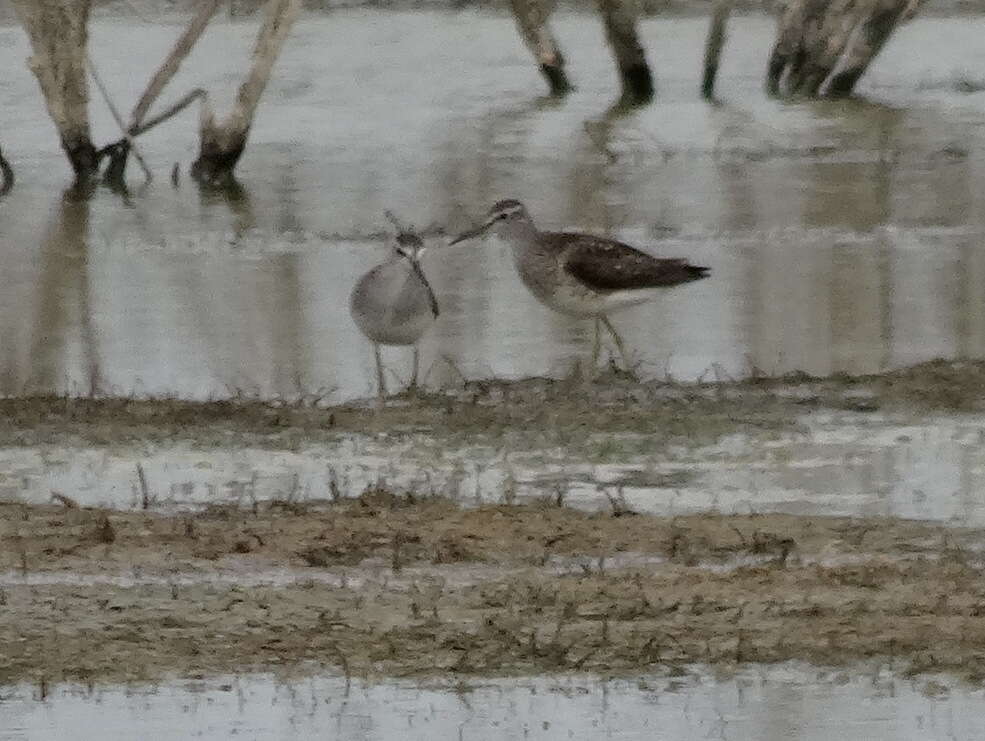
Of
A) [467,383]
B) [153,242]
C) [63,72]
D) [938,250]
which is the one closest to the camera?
[467,383]

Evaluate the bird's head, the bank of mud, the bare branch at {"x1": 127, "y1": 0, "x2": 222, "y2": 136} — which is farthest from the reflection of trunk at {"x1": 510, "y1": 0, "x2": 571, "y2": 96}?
the bank of mud

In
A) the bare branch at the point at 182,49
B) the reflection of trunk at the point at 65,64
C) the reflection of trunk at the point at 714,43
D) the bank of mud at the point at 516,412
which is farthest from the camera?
the reflection of trunk at the point at 714,43

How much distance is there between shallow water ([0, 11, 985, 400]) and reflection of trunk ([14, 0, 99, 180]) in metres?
0.52

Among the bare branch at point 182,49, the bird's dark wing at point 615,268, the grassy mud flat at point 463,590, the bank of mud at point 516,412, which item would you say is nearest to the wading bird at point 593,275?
the bird's dark wing at point 615,268

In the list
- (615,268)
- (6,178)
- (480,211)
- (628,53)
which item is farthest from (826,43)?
(615,268)

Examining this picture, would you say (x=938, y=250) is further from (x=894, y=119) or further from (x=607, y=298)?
(x=894, y=119)

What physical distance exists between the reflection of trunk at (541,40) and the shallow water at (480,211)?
31 cm

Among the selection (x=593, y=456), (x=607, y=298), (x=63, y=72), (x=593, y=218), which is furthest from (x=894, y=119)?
(x=593, y=456)

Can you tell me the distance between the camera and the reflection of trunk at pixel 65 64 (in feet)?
62.9

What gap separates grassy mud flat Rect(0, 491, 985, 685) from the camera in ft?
21.2

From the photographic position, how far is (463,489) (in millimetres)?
8914

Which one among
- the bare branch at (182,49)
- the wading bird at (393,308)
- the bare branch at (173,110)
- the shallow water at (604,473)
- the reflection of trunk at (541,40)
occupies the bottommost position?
the reflection of trunk at (541,40)

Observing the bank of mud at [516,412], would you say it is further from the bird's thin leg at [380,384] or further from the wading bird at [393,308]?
the wading bird at [393,308]

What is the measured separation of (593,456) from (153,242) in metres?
8.82
